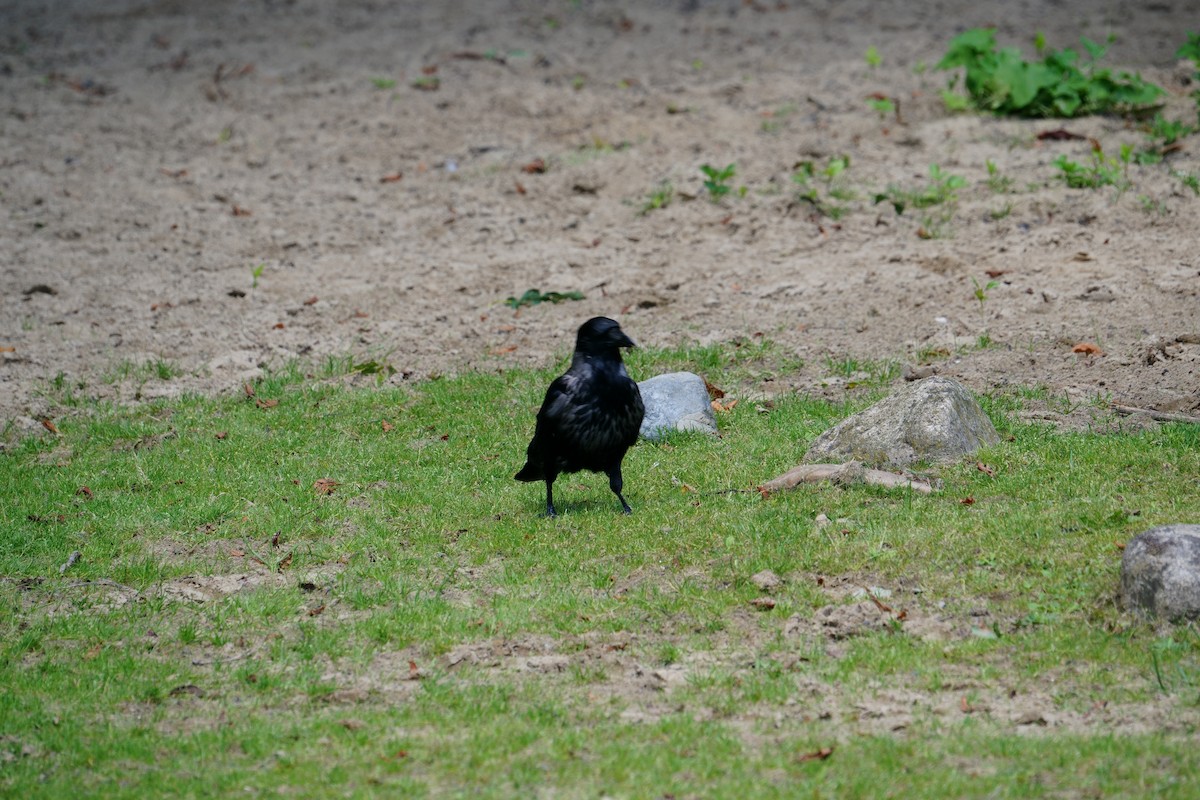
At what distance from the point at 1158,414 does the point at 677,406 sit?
3355mm

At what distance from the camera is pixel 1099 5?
1847 centimetres

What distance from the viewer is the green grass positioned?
5.52 metres

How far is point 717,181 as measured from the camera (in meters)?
13.9

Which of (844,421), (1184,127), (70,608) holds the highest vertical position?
(1184,127)

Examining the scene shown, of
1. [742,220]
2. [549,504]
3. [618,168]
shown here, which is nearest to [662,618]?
[549,504]

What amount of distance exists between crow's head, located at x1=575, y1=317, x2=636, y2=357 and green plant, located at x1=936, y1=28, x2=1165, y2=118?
26.4 feet

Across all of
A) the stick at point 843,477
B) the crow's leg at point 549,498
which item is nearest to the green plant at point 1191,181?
the stick at point 843,477

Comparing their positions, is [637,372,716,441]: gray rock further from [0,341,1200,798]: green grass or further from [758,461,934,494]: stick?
[758,461,934,494]: stick

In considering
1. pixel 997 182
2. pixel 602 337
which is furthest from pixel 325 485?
pixel 997 182

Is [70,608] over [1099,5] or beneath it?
beneath

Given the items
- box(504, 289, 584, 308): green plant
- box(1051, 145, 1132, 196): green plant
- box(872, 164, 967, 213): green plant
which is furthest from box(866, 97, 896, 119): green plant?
box(504, 289, 584, 308): green plant

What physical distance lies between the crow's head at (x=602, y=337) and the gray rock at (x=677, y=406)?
4.60ft

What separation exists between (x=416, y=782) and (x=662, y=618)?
190cm

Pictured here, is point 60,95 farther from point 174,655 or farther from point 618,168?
point 174,655
